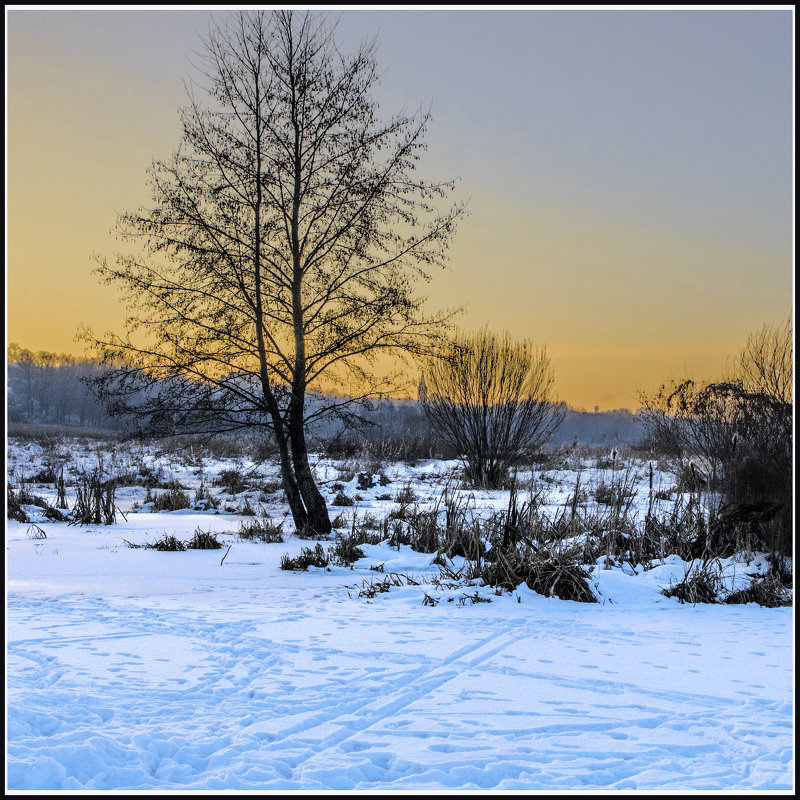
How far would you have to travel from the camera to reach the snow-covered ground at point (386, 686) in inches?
121

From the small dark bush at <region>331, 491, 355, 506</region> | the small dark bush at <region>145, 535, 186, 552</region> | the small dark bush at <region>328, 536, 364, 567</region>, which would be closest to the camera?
the small dark bush at <region>328, 536, 364, 567</region>

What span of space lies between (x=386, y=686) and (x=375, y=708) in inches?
16.2

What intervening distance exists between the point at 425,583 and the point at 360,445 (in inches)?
829

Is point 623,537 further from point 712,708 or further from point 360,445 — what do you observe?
point 360,445

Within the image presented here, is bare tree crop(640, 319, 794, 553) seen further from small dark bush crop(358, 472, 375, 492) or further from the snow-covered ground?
small dark bush crop(358, 472, 375, 492)

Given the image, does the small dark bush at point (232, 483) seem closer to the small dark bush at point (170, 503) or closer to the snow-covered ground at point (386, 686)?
the small dark bush at point (170, 503)

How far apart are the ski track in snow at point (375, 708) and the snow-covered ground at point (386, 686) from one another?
0.05ft

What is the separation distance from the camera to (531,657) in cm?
495

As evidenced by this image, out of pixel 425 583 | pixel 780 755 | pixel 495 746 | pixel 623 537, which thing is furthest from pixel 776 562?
pixel 495 746

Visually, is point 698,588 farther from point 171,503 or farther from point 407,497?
point 171,503

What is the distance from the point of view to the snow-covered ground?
3.06 meters

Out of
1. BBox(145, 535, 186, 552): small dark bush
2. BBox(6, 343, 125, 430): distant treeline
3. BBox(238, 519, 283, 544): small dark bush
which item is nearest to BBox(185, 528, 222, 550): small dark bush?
BBox(145, 535, 186, 552): small dark bush

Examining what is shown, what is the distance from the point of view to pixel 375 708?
3.84 metres

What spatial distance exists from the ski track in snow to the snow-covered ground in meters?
0.01
